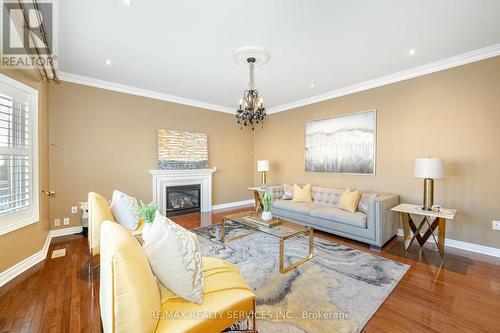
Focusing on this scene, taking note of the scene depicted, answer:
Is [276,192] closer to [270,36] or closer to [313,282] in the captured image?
[313,282]

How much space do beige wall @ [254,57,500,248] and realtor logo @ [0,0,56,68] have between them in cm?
463

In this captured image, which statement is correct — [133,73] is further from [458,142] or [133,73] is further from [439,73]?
[458,142]

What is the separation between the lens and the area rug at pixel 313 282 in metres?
1.77

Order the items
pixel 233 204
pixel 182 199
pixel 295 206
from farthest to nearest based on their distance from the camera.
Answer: pixel 233 204 → pixel 182 199 → pixel 295 206

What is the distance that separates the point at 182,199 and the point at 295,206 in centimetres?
273

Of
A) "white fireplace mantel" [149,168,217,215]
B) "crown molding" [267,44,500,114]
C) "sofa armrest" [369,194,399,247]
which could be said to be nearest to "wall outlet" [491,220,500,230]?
"sofa armrest" [369,194,399,247]

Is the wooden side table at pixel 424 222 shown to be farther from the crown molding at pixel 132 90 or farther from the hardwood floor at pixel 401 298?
the crown molding at pixel 132 90

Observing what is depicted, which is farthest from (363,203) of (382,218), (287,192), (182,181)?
(182,181)

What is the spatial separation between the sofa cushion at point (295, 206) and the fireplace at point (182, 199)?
2065 millimetres

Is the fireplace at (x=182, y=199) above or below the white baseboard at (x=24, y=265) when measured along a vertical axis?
above

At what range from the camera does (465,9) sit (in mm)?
2129

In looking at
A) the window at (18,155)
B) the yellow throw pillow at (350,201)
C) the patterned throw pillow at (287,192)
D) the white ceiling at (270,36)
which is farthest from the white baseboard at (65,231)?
the yellow throw pillow at (350,201)

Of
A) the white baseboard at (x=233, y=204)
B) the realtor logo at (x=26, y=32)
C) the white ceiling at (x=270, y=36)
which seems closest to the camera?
the realtor logo at (x=26, y=32)

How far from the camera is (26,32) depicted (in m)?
2.24
